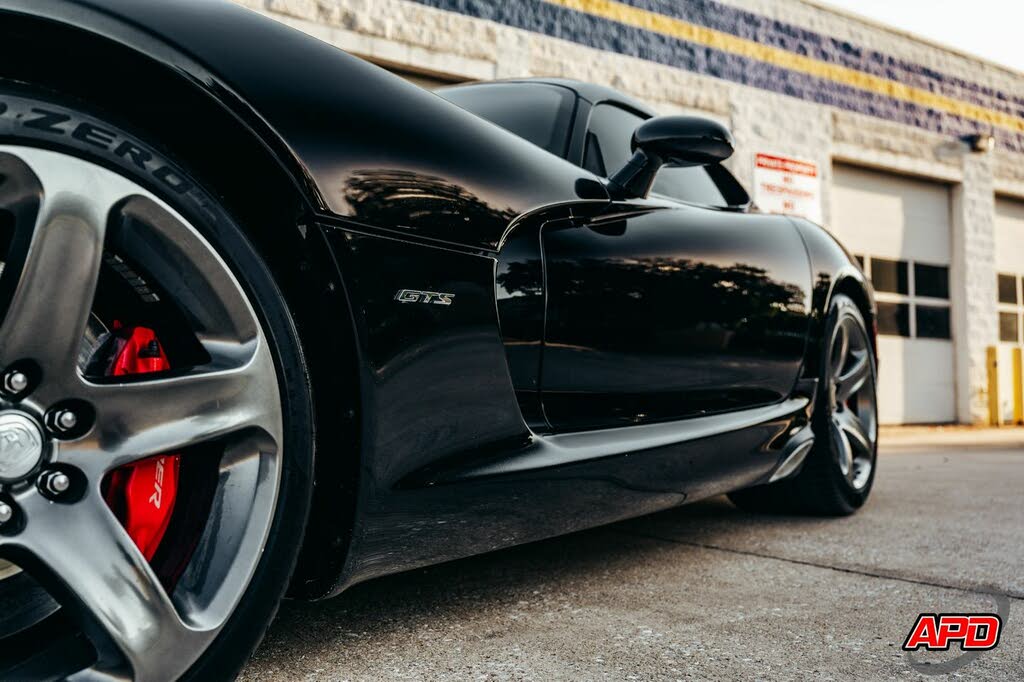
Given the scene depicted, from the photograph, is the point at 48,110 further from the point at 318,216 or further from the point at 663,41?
the point at 663,41

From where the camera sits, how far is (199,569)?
117 cm

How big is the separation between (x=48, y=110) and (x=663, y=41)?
27.5 feet

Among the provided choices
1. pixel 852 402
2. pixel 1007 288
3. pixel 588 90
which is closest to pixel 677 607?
pixel 588 90

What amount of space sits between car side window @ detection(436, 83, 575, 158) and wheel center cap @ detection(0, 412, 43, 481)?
1386mm

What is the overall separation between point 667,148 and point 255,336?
3.93 feet

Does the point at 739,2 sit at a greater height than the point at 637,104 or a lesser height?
greater

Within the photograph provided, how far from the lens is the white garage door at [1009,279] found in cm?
1152

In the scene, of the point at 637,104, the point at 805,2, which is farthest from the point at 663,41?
the point at 637,104

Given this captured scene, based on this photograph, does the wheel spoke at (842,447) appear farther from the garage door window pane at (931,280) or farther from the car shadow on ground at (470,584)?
the garage door window pane at (931,280)

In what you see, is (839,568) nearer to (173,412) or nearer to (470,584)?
(470,584)

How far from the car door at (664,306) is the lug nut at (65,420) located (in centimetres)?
88

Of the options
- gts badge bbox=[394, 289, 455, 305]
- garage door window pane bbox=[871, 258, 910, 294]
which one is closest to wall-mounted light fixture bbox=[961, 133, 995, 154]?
garage door window pane bbox=[871, 258, 910, 294]

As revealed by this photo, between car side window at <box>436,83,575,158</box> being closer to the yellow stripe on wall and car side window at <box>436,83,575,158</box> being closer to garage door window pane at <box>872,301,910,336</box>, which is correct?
the yellow stripe on wall

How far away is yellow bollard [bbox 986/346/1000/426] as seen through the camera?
11.0 metres
